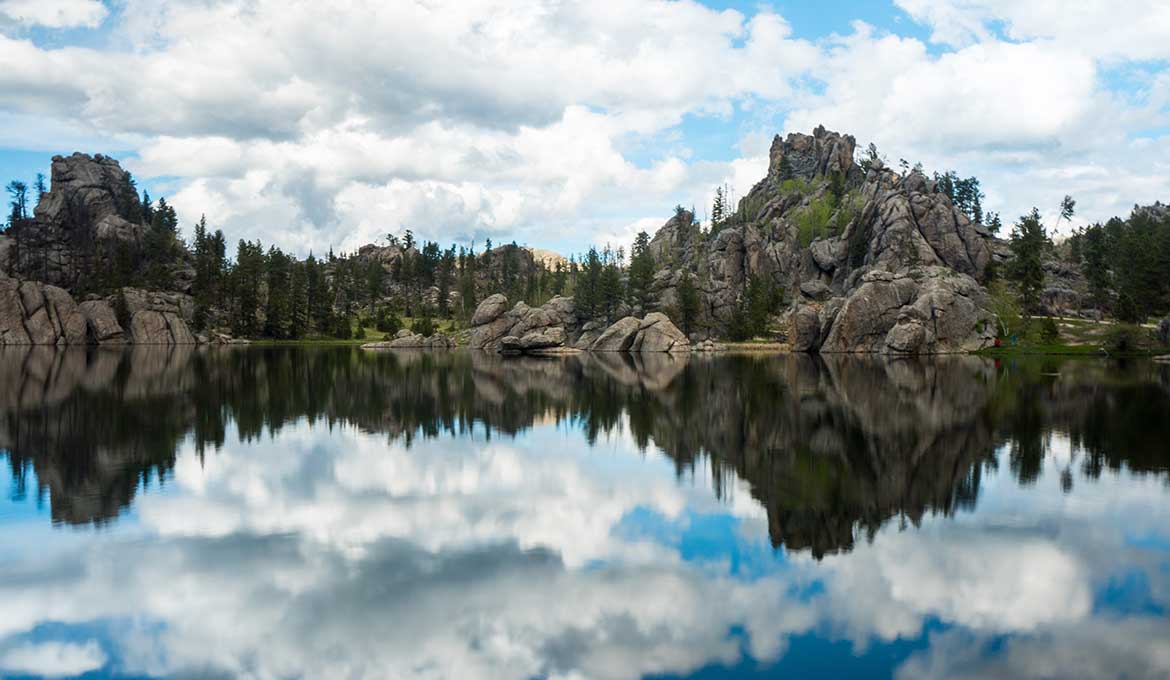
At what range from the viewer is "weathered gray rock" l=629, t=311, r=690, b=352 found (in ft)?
490

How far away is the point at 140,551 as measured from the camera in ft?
62.4

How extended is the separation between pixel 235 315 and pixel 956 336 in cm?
15114

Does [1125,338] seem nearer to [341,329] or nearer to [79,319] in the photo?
[341,329]

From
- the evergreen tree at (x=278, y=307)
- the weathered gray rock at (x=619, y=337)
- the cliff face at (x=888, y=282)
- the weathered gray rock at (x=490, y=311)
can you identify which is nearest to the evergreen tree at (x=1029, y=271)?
the cliff face at (x=888, y=282)

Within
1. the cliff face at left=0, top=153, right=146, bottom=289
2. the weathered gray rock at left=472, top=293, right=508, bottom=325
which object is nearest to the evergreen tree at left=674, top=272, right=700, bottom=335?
the weathered gray rock at left=472, top=293, right=508, bottom=325

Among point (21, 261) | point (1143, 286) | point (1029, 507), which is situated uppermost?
point (21, 261)

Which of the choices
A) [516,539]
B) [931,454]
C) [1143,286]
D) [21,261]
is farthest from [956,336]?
[21,261]

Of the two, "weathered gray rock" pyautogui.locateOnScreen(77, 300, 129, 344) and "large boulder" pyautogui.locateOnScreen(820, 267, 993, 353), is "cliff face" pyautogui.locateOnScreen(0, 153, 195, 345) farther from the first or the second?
"large boulder" pyautogui.locateOnScreen(820, 267, 993, 353)

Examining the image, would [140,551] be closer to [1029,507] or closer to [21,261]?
[1029,507]

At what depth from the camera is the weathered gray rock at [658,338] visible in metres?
149

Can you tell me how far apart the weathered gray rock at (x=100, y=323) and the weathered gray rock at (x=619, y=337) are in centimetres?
9561

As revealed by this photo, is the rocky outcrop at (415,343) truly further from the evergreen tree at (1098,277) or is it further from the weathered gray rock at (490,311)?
the evergreen tree at (1098,277)

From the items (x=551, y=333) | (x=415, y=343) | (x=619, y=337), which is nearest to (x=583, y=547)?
(x=551, y=333)

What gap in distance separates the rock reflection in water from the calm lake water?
0.91 feet
